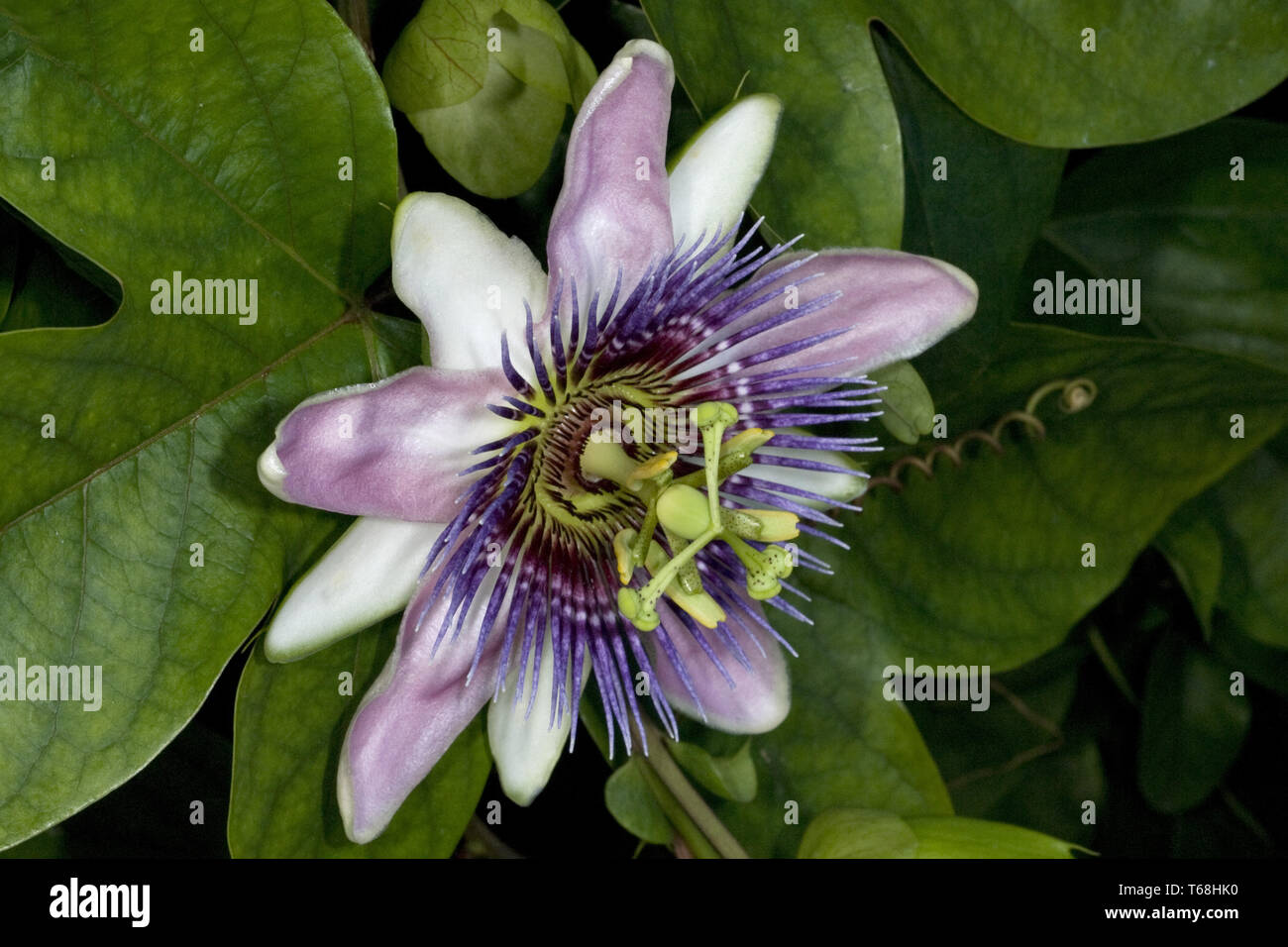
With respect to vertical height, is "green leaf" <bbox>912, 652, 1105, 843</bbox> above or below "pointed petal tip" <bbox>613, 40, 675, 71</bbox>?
below

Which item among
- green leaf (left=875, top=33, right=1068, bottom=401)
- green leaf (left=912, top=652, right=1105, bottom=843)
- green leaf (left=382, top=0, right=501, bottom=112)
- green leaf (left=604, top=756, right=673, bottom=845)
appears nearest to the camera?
green leaf (left=382, top=0, right=501, bottom=112)

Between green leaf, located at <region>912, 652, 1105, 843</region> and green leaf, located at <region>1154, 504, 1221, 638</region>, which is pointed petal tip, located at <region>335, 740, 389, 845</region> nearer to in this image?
green leaf, located at <region>912, 652, 1105, 843</region>

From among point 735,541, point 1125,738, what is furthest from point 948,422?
point 1125,738

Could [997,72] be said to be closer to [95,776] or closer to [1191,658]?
[1191,658]

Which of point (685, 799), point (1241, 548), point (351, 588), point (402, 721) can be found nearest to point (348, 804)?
point (402, 721)

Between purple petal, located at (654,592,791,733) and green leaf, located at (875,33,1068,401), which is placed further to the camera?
green leaf, located at (875,33,1068,401)

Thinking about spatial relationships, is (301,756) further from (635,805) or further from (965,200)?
(965,200)

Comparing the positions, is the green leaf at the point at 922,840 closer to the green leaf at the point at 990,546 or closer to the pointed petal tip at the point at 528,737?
the green leaf at the point at 990,546

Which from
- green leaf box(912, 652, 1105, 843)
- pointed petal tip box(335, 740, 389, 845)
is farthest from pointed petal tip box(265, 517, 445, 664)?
green leaf box(912, 652, 1105, 843)
